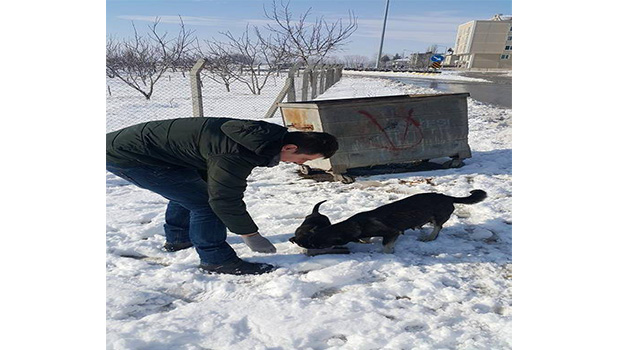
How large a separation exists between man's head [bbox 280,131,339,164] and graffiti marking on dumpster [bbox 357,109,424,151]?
3082 millimetres

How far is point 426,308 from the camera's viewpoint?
2.75 meters

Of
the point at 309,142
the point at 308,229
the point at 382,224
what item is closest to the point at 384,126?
the point at 382,224

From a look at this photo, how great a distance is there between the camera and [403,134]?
20.2 feet

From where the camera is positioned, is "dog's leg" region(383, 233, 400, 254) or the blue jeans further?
"dog's leg" region(383, 233, 400, 254)

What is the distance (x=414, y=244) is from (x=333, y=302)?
127 centimetres

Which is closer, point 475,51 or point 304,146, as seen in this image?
point 304,146

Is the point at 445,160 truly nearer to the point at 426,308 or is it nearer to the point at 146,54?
the point at 426,308

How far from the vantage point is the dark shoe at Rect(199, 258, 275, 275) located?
320 centimetres

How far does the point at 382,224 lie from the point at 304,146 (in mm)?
1099

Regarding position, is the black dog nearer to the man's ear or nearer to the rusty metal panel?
the man's ear

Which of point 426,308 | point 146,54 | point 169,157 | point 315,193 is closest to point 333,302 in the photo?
point 426,308

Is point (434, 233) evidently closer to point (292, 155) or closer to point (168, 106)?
point (292, 155)

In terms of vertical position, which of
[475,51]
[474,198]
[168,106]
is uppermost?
[475,51]

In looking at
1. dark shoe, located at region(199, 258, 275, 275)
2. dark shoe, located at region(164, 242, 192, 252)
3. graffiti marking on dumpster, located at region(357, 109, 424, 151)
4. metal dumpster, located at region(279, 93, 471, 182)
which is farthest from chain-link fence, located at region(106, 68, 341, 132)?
dark shoe, located at region(199, 258, 275, 275)
